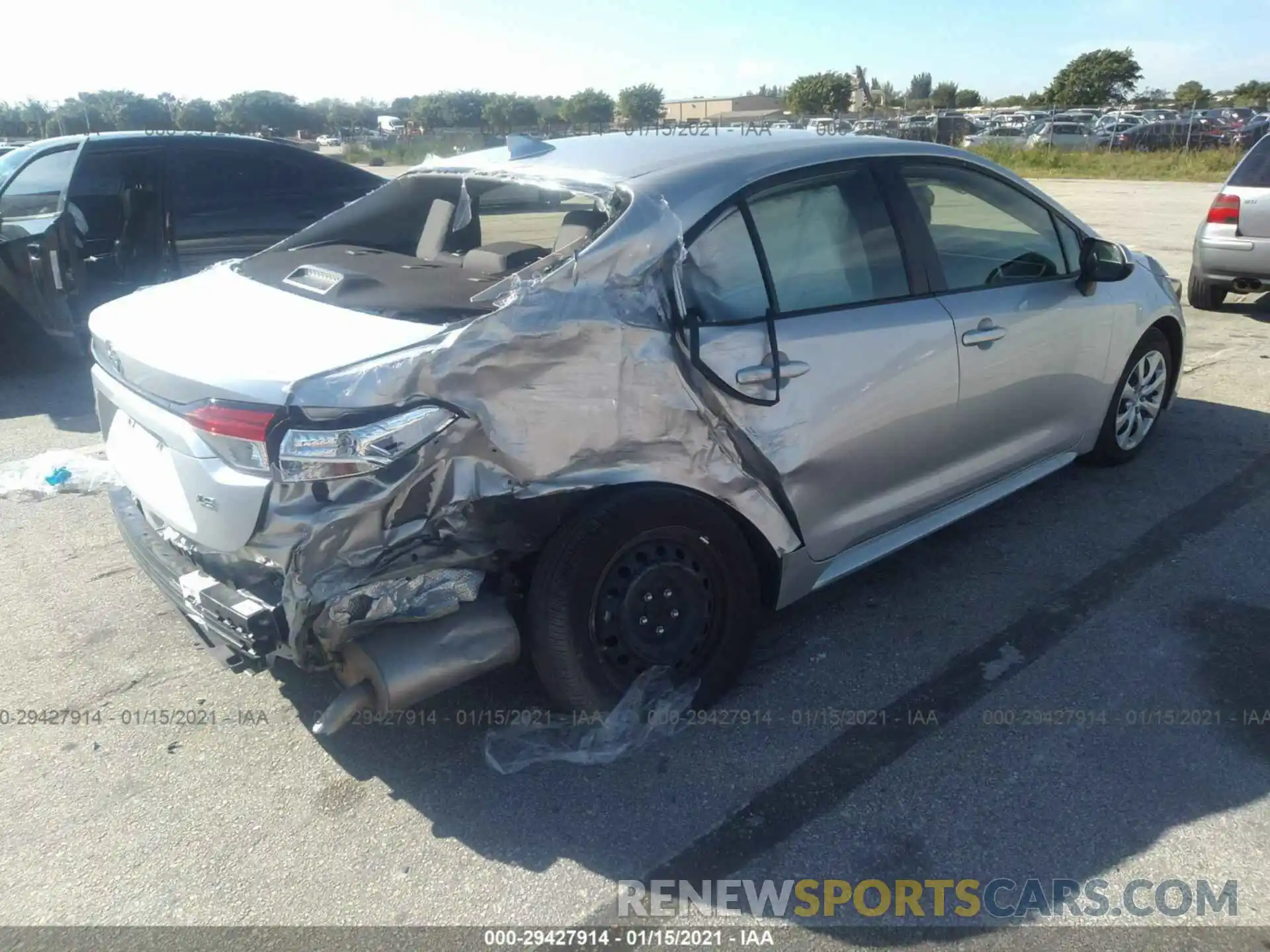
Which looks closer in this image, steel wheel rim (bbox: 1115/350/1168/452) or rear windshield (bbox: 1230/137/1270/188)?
steel wheel rim (bbox: 1115/350/1168/452)

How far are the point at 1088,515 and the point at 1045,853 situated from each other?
2417 mm

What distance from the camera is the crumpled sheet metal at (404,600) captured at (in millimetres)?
2518

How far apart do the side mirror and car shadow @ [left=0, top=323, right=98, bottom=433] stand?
18.6 ft

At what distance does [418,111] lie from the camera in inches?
1740

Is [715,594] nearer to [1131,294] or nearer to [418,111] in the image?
[1131,294]

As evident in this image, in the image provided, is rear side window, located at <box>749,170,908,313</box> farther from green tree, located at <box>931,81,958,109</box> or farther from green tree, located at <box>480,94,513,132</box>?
green tree, located at <box>931,81,958,109</box>

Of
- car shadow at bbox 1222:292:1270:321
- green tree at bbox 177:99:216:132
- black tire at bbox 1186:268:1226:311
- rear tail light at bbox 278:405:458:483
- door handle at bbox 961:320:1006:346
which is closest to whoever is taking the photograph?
rear tail light at bbox 278:405:458:483

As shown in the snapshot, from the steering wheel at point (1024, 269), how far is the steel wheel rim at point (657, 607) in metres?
1.82

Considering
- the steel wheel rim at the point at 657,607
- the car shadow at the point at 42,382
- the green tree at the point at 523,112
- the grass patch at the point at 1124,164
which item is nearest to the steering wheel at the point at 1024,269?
the steel wheel rim at the point at 657,607

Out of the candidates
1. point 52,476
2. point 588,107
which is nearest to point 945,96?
point 588,107

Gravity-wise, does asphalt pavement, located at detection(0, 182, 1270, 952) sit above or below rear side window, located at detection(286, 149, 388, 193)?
below

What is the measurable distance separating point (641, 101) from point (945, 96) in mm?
59842

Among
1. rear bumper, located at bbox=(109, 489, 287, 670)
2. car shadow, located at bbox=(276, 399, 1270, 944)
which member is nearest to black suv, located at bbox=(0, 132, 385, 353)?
rear bumper, located at bbox=(109, 489, 287, 670)

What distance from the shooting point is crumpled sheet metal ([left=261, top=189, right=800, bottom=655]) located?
245 cm
